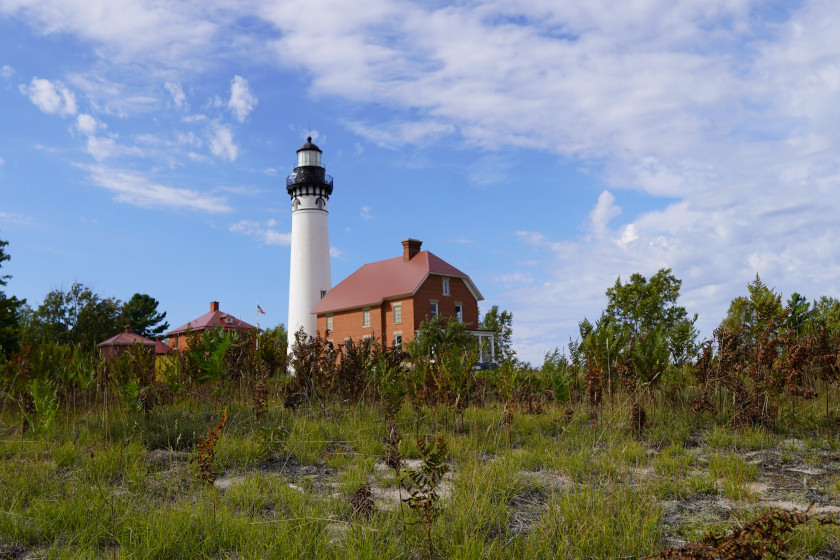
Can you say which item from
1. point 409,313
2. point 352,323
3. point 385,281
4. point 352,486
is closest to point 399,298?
point 409,313

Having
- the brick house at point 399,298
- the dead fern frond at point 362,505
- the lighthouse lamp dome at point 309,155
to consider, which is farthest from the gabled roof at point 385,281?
the dead fern frond at point 362,505

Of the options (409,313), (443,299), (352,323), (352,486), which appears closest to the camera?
(352,486)

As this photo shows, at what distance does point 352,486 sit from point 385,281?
40.1m

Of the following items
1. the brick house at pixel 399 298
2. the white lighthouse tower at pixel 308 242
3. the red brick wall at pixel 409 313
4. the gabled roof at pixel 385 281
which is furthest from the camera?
the white lighthouse tower at pixel 308 242

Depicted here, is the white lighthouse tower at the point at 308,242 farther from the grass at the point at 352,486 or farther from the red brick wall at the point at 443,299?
the grass at the point at 352,486

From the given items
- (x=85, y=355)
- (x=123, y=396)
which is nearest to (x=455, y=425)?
(x=123, y=396)

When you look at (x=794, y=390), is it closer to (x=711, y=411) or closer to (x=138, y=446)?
(x=711, y=411)

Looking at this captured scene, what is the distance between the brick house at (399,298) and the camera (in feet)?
139

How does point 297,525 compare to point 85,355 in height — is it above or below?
below

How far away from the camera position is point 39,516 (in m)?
4.88

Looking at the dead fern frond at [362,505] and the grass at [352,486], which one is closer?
the grass at [352,486]

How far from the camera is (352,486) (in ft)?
17.7

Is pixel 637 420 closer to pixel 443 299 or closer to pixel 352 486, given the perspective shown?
pixel 352 486

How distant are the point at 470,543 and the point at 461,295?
138 ft
